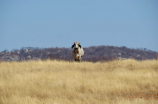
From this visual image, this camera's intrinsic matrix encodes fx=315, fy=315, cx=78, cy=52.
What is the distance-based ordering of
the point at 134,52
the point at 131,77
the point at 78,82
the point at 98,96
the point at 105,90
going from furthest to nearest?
the point at 134,52
the point at 131,77
the point at 78,82
the point at 105,90
the point at 98,96

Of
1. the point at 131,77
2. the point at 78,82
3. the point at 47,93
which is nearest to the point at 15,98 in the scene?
the point at 47,93

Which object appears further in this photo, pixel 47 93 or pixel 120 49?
pixel 120 49

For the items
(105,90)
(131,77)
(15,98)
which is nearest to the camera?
(15,98)

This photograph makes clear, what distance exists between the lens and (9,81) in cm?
1386

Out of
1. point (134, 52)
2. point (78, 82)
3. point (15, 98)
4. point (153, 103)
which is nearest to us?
point (153, 103)

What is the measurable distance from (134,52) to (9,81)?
10348 centimetres

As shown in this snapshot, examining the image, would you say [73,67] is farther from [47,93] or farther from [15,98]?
[15,98]

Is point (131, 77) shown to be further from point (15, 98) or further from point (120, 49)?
point (120, 49)

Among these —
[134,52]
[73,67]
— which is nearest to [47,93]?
[73,67]

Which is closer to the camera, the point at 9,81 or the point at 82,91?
the point at 82,91

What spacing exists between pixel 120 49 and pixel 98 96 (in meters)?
110

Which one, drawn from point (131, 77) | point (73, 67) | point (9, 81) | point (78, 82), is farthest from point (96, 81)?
A: point (73, 67)

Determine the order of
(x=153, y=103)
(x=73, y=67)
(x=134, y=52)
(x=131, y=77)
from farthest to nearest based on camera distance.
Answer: (x=134, y=52) → (x=73, y=67) → (x=131, y=77) → (x=153, y=103)

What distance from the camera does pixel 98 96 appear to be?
38.3ft
